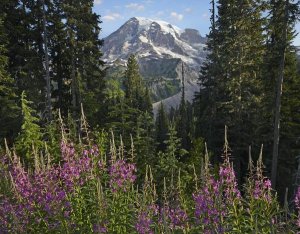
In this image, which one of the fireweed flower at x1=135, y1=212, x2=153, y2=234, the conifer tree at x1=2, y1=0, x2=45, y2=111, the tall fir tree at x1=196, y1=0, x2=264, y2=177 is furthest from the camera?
the tall fir tree at x1=196, y1=0, x2=264, y2=177

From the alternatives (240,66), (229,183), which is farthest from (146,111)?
(229,183)

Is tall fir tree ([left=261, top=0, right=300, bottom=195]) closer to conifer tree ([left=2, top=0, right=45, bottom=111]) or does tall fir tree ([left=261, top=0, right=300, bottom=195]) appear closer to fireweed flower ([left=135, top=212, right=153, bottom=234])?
conifer tree ([left=2, top=0, right=45, bottom=111])

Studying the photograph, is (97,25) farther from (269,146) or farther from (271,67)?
(269,146)

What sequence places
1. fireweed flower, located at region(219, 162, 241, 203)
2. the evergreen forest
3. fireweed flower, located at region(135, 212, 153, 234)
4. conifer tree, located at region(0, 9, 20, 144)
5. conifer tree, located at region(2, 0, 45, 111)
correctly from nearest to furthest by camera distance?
fireweed flower, located at region(135, 212, 153, 234) < fireweed flower, located at region(219, 162, 241, 203) < the evergreen forest < conifer tree, located at region(0, 9, 20, 144) < conifer tree, located at region(2, 0, 45, 111)

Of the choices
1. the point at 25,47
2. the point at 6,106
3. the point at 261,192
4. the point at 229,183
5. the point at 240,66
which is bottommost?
the point at 261,192

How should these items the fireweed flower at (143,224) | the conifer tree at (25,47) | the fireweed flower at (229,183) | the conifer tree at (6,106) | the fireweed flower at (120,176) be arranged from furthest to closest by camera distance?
1. the conifer tree at (25,47)
2. the conifer tree at (6,106)
3. the fireweed flower at (120,176)
4. the fireweed flower at (229,183)
5. the fireweed flower at (143,224)

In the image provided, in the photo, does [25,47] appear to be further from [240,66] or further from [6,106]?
[240,66]

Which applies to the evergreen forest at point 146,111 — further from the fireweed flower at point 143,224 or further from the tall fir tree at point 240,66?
the fireweed flower at point 143,224

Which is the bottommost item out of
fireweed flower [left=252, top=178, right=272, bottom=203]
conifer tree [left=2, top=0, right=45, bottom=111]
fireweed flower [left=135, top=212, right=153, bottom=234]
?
fireweed flower [left=135, top=212, right=153, bottom=234]

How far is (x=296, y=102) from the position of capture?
23453mm

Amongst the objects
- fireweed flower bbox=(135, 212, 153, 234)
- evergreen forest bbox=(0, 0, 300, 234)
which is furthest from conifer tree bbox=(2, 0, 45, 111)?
fireweed flower bbox=(135, 212, 153, 234)

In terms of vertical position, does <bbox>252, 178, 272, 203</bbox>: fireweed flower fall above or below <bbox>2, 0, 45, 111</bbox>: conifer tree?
below

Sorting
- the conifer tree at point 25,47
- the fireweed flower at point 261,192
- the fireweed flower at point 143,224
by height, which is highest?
the conifer tree at point 25,47

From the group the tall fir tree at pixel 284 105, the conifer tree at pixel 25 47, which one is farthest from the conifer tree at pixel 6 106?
the tall fir tree at pixel 284 105
